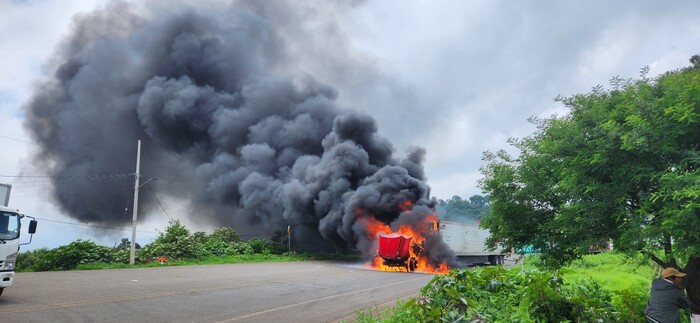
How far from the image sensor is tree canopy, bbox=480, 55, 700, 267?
504cm

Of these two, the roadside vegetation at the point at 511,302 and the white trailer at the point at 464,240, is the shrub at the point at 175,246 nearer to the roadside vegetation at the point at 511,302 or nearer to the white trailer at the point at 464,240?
the white trailer at the point at 464,240

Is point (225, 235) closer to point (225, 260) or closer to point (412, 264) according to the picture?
point (225, 260)

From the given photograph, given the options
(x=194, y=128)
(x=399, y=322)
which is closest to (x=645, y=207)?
(x=399, y=322)

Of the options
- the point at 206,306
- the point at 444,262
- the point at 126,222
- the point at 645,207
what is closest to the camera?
the point at 645,207

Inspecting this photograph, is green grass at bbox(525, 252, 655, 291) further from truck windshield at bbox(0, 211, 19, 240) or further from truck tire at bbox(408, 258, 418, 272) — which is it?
truck windshield at bbox(0, 211, 19, 240)

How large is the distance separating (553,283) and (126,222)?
Answer: 51.0 m

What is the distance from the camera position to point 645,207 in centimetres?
523

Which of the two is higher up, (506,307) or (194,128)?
(194,128)

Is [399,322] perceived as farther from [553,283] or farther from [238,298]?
[238,298]

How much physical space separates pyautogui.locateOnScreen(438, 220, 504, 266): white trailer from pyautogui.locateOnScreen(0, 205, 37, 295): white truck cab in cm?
2104

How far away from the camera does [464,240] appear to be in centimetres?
2875

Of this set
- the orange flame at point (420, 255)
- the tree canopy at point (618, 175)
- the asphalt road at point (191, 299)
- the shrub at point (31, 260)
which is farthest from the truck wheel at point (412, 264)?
the shrub at point (31, 260)

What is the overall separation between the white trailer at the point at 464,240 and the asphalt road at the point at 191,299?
1179cm

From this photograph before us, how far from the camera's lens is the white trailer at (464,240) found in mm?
26802
